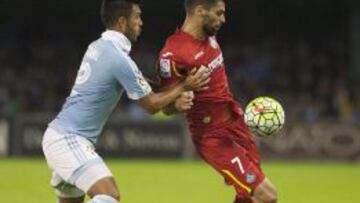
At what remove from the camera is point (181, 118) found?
2227 cm

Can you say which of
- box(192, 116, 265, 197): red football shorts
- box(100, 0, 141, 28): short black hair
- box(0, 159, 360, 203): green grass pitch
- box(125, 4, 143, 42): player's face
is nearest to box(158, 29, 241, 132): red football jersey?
box(192, 116, 265, 197): red football shorts

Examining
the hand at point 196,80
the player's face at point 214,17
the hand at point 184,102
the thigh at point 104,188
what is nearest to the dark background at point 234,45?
the player's face at point 214,17

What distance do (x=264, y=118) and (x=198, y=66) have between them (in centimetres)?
79

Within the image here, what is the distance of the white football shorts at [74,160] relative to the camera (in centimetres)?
692

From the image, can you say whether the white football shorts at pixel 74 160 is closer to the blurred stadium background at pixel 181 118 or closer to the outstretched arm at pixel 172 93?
the outstretched arm at pixel 172 93

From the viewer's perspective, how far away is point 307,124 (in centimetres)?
2202

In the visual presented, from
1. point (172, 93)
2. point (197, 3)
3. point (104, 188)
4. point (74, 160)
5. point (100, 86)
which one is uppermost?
Result: point (197, 3)

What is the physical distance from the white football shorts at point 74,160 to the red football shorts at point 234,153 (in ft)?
5.00

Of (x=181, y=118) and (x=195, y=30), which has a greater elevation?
(x=195, y=30)

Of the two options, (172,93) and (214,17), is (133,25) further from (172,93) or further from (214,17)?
(214,17)

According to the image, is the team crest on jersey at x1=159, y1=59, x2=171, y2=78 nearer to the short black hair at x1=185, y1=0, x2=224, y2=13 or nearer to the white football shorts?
the short black hair at x1=185, y1=0, x2=224, y2=13

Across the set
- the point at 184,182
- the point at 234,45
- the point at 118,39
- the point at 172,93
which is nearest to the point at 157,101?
the point at 172,93

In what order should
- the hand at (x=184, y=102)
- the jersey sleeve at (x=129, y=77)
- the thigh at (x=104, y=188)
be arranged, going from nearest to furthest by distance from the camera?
the thigh at (x=104, y=188)
the jersey sleeve at (x=129, y=77)
the hand at (x=184, y=102)

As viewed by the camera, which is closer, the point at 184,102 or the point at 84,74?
the point at 84,74
